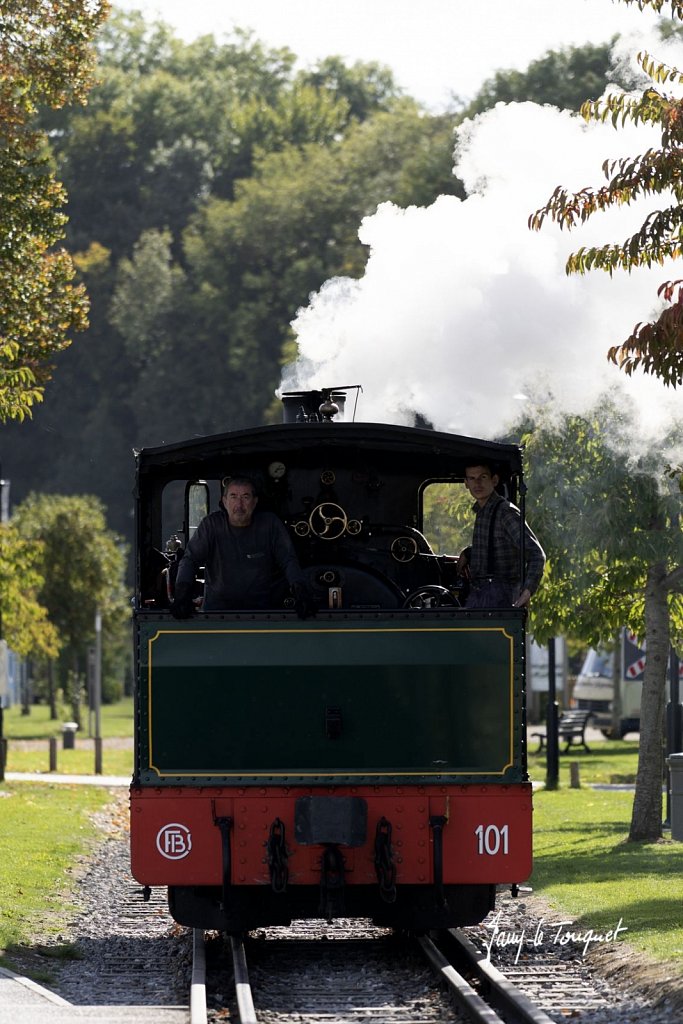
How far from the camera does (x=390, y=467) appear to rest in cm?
1102

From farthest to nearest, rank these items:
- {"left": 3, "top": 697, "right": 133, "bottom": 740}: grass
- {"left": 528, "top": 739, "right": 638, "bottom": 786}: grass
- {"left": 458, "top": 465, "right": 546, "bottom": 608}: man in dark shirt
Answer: {"left": 3, "top": 697, "right": 133, "bottom": 740}: grass, {"left": 528, "top": 739, "right": 638, "bottom": 786}: grass, {"left": 458, "top": 465, "right": 546, "bottom": 608}: man in dark shirt

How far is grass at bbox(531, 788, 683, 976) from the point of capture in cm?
1107

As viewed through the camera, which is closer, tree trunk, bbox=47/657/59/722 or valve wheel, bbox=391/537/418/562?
valve wheel, bbox=391/537/418/562

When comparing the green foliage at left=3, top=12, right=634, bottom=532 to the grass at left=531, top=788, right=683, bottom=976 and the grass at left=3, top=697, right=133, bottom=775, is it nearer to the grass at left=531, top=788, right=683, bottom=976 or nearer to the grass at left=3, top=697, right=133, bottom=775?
the grass at left=3, top=697, right=133, bottom=775

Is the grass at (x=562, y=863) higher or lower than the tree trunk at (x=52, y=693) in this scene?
lower

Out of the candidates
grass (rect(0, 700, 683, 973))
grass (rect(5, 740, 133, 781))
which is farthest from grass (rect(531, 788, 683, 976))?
grass (rect(5, 740, 133, 781))

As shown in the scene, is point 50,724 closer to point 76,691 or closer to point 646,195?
point 76,691

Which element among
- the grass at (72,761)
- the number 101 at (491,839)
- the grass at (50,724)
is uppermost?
the number 101 at (491,839)

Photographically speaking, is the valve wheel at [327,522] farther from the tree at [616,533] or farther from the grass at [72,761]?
the grass at [72,761]

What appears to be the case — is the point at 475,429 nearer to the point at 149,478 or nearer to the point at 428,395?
the point at 428,395

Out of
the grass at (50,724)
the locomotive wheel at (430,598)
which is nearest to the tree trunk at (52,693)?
the grass at (50,724)

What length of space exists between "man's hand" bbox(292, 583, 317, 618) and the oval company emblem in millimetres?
1345

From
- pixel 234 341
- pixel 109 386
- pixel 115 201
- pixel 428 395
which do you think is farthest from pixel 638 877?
pixel 115 201

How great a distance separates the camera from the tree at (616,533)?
619 inches
